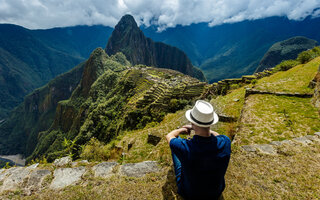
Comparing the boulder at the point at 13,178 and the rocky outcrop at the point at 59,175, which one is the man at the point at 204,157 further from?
the boulder at the point at 13,178

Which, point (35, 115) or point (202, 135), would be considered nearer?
point (202, 135)

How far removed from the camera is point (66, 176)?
4.46m

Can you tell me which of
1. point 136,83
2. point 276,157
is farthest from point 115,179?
point 136,83

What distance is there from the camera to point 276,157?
189 inches

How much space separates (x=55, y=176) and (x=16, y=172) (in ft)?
4.00

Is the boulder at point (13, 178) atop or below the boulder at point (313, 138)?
atop

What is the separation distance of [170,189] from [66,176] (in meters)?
3.28

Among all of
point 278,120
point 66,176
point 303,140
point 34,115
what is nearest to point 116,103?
point 66,176

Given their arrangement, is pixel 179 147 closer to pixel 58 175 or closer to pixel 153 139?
pixel 58 175

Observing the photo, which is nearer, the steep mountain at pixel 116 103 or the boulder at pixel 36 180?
the boulder at pixel 36 180

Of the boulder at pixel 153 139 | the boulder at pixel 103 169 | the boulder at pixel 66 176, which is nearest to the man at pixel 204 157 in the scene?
the boulder at pixel 103 169

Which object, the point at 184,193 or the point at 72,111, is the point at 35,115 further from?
the point at 184,193

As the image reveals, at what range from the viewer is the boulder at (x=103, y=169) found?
4562 mm

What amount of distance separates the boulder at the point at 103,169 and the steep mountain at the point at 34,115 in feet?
582
